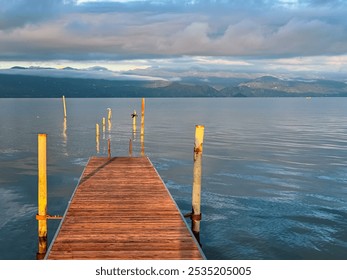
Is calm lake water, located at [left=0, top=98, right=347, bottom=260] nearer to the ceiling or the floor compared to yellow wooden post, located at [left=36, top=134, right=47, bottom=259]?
nearer to the floor

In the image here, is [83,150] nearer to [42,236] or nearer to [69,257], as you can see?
[42,236]

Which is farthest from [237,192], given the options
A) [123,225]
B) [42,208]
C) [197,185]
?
[42,208]

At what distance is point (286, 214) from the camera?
23.1 m

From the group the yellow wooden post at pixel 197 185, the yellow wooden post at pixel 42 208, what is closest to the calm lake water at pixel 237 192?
the yellow wooden post at pixel 197 185

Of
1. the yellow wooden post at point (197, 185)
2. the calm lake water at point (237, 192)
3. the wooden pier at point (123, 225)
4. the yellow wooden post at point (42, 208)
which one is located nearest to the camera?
the wooden pier at point (123, 225)

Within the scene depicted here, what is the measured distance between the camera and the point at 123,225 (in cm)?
1467

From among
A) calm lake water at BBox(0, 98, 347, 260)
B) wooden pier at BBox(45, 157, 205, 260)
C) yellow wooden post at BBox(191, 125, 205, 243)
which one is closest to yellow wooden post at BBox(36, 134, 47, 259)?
wooden pier at BBox(45, 157, 205, 260)

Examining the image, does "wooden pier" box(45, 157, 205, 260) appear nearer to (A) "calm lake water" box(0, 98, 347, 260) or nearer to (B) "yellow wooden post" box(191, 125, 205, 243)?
(B) "yellow wooden post" box(191, 125, 205, 243)

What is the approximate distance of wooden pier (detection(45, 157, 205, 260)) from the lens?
40.1 feet

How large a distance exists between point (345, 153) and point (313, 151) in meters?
3.41

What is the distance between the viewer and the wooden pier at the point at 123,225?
12.2 m

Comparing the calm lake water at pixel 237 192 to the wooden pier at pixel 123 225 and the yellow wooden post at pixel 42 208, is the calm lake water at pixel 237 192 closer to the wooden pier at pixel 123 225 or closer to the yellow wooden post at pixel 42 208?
the yellow wooden post at pixel 42 208

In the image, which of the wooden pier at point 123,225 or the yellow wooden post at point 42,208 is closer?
the wooden pier at point 123,225

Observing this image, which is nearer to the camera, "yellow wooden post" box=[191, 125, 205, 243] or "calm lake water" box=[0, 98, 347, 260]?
"yellow wooden post" box=[191, 125, 205, 243]
